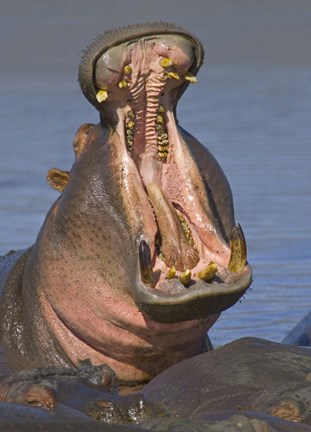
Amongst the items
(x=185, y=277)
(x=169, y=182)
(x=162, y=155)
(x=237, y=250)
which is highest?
(x=162, y=155)

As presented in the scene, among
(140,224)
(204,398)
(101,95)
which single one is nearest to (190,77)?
(101,95)

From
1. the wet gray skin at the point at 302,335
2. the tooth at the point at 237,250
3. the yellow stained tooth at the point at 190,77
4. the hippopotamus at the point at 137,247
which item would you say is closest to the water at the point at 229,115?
the wet gray skin at the point at 302,335

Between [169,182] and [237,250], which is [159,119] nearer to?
[169,182]

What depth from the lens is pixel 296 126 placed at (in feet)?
51.2

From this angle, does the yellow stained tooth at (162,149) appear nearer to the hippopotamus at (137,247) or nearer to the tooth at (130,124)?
the hippopotamus at (137,247)

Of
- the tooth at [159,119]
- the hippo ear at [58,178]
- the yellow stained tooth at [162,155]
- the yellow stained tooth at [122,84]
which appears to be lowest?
the hippo ear at [58,178]

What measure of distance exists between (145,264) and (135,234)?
0.24 metres

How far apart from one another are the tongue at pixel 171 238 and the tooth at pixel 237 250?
166 millimetres

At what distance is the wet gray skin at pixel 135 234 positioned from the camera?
6531 mm

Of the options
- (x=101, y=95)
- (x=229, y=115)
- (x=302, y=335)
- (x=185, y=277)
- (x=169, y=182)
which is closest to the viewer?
(x=185, y=277)

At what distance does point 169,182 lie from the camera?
683cm

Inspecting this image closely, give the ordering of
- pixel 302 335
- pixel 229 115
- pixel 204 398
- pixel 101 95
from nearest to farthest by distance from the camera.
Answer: pixel 204 398, pixel 101 95, pixel 302 335, pixel 229 115

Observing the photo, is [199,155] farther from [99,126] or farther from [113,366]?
[113,366]

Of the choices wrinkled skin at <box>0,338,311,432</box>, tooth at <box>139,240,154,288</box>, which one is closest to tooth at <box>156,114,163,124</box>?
tooth at <box>139,240,154,288</box>
